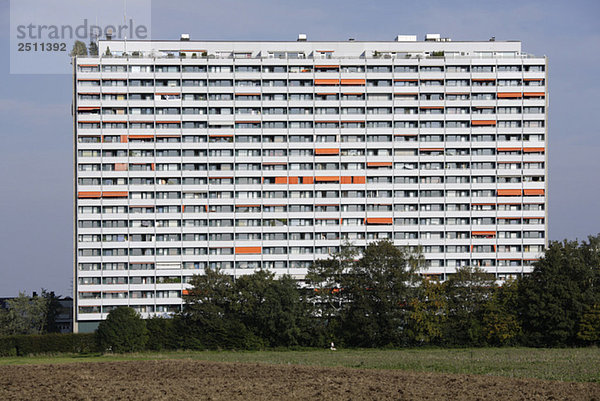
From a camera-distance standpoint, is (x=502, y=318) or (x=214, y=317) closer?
(x=502, y=318)

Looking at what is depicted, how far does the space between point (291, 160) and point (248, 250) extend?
16.8m

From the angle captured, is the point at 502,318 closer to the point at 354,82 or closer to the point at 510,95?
the point at 354,82

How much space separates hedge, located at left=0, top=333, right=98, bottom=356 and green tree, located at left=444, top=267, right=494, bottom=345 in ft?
132

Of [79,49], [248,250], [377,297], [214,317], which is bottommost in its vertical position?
[214,317]

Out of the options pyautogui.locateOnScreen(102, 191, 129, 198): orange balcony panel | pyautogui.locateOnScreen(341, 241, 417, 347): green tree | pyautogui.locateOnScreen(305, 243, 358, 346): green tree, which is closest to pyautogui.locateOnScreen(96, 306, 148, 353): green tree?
pyautogui.locateOnScreen(305, 243, 358, 346): green tree

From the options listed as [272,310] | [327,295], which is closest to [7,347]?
[272,310]

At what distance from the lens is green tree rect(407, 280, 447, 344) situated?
85250 millimetres

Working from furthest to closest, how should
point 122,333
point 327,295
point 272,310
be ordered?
point 327,295, point 272,310, point 122,333

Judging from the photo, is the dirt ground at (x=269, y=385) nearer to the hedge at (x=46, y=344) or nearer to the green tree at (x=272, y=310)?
the green tree at (x=272, y=310)

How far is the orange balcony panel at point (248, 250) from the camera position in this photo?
129 metres

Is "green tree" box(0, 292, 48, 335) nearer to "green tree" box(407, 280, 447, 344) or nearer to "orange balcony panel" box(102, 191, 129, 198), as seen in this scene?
"orange balcony panel" box(102, 191, 129, 198)

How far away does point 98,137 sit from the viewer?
5037 inches

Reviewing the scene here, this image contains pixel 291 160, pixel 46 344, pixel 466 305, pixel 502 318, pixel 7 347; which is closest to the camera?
pixel 502 318

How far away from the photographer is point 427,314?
8681cm
